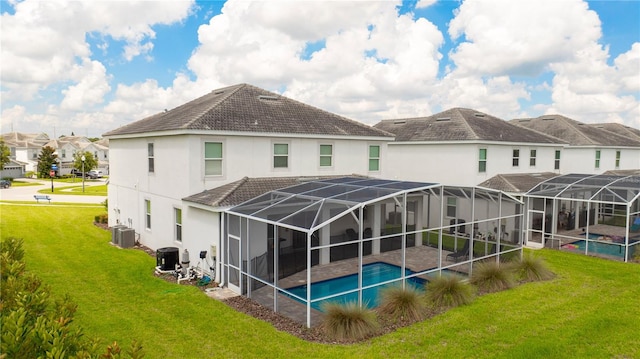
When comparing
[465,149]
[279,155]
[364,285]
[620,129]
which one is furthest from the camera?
[620,129]

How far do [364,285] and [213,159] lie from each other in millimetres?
7758

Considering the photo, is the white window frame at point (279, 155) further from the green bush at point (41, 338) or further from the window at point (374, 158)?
the green bush at point (41, 338)

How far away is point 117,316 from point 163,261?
4.43 m

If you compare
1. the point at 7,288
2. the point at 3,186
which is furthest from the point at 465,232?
the point at 3,186

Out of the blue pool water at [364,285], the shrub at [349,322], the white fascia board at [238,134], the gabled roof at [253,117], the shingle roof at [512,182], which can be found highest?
the gabled roof at [253,117]

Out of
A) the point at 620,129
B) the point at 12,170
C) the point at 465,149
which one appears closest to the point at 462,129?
the point at 465,149

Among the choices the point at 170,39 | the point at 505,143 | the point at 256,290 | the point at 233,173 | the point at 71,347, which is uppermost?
the point at 170,39

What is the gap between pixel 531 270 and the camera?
16.2 m

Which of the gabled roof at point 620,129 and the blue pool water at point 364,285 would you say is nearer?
the blue pool water at point 364,285

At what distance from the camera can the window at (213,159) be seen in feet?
55.0

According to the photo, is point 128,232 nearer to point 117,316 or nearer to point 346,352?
point 117,316

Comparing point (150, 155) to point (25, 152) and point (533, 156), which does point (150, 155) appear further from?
point (25, 152)

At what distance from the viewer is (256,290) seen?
47.8ft

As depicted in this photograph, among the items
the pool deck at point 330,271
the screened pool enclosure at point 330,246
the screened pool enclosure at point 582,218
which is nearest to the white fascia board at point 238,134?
the screened pool enclosure at point 330,246
